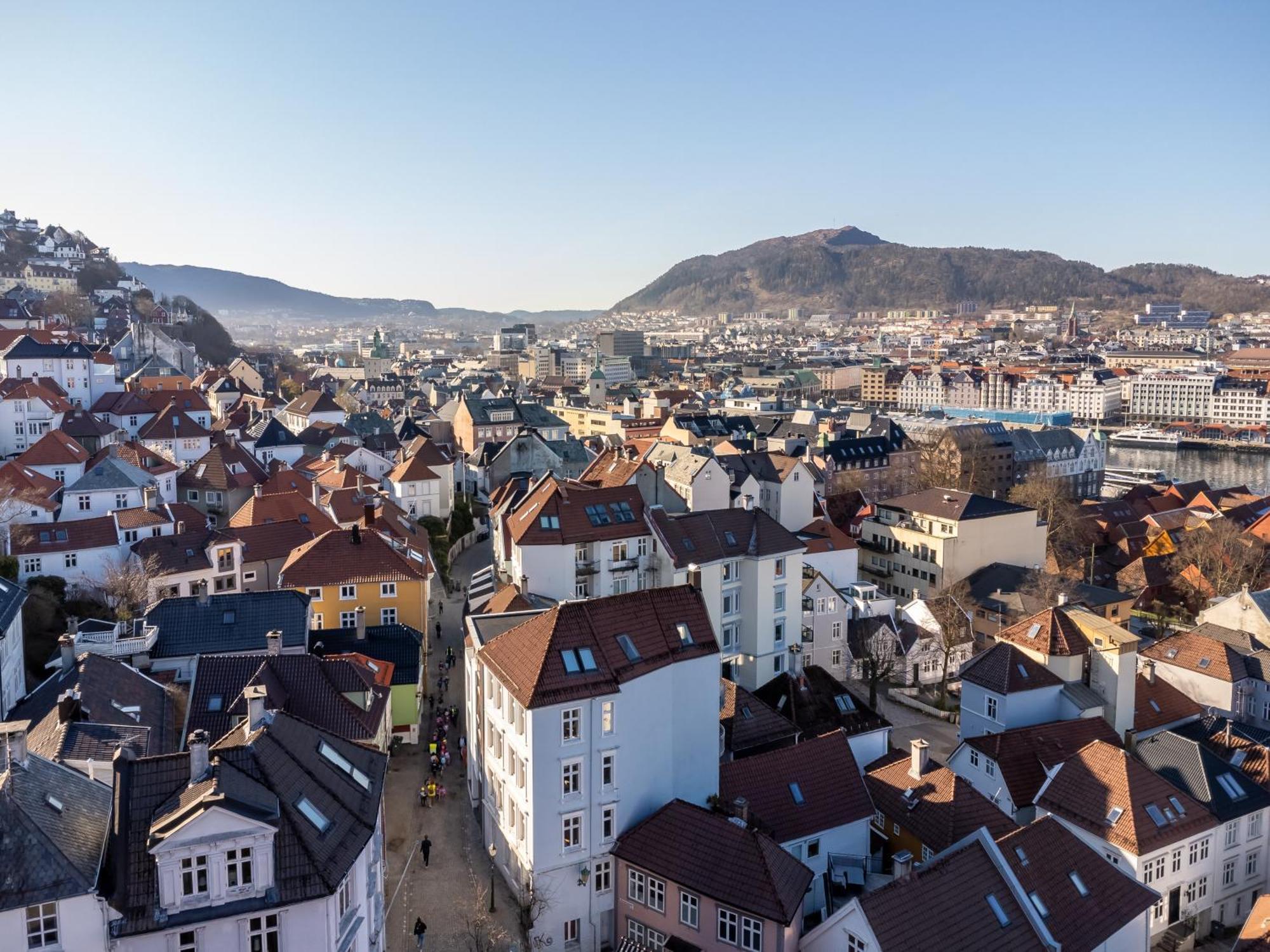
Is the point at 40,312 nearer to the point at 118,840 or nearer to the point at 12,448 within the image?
the point at 12,448

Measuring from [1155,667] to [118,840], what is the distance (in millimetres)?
34823

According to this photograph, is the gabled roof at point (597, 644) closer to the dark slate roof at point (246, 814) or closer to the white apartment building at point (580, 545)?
the dark slate roof at point (246, 814)

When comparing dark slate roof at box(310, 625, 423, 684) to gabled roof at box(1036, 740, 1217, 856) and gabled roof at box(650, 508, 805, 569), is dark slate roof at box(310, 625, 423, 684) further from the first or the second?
gabled roof at box(1036, 740, 1217, 856)

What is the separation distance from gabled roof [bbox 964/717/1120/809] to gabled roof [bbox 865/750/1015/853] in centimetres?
266

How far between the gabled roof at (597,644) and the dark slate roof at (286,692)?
12.5ft

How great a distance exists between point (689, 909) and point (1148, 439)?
13504 cm

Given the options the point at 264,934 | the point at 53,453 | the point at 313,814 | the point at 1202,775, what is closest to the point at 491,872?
the point at 313,814

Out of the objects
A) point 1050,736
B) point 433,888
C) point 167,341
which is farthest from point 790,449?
point 167,341

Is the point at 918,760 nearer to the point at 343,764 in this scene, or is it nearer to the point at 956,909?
the point at 956,909

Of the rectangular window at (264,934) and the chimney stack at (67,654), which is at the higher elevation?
the chimney stack at (67,654)

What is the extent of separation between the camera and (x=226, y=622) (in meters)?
29.1

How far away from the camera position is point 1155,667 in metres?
36.8

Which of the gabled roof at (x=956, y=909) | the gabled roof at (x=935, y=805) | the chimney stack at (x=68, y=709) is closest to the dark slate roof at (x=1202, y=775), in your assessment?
the gabled roof at (x=935, y=805)

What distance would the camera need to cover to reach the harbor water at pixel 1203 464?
108875 mm
